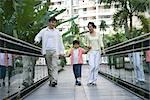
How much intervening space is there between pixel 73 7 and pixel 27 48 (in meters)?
92.2

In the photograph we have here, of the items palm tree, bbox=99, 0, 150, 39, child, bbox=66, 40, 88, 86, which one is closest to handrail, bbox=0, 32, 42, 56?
child, bbox=66, 40, 88, 86

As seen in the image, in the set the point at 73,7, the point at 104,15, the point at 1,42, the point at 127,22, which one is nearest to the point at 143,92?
the point at 1,42

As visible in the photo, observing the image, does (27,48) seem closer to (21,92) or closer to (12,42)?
(21,92)

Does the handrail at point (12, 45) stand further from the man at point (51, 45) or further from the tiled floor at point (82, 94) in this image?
the man at point (51, 45)

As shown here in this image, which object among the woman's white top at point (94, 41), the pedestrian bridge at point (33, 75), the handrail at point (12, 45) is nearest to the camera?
the handrail at point (12, 45)

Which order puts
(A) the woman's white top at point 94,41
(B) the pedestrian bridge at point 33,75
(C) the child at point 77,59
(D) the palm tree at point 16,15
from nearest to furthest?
(B) the pedestrian bridge at point 33,75, (D) the palm tree at point 16,15, (A) the woman's white top at point 94,41, (C) the child at point 77,59

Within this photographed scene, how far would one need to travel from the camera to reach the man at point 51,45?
12008 mm

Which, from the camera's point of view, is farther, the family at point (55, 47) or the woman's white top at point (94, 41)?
the woman's white top at point (94, 41)

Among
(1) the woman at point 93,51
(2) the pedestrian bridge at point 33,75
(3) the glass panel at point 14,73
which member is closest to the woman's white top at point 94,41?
(1) the woman at point 93,51

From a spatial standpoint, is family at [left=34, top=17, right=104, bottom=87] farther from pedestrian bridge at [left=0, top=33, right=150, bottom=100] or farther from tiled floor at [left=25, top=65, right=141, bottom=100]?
tiled floor at [left=25, top=65, right=141, bottom=100]

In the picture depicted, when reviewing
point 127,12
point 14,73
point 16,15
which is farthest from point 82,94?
point 127,12

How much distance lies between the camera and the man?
1201cm

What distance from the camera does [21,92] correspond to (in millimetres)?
9055

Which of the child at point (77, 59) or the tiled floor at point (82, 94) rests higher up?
the child at point (77, 59)
